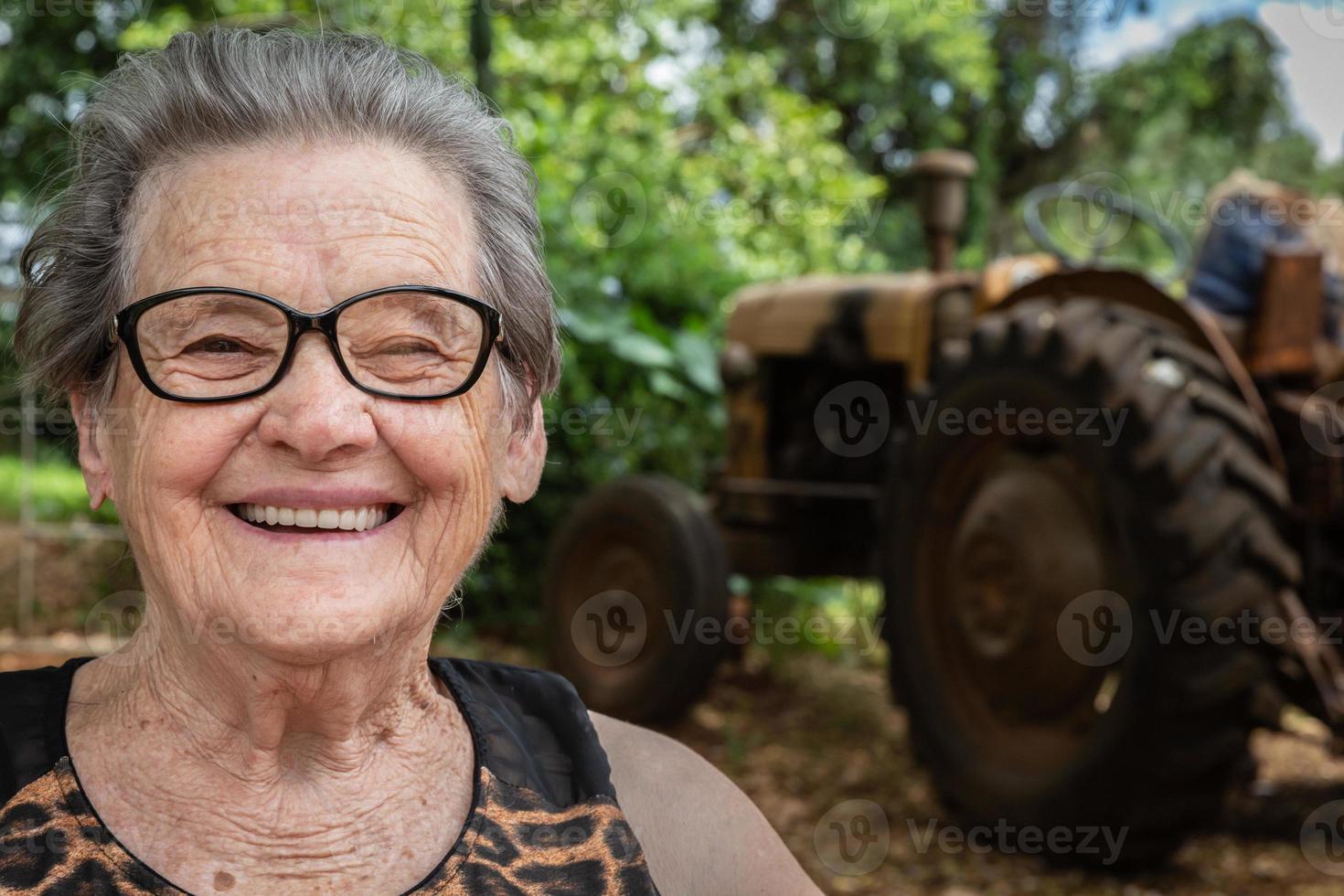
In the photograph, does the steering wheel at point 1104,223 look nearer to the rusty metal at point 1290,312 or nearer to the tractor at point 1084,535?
the tractor at point 1084,535

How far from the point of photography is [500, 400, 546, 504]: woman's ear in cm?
146

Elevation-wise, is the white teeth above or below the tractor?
above

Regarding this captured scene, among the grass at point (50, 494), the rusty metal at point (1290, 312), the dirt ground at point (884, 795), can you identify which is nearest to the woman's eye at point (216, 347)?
the dirt ground at point (884, 795)

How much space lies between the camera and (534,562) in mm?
6770

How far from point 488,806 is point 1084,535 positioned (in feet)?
8.81

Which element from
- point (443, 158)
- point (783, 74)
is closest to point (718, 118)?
point (783, 74)

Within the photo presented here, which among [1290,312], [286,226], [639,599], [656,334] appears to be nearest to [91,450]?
[286,226]

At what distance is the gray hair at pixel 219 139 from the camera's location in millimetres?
1267

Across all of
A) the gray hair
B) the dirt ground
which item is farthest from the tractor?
the gray hair

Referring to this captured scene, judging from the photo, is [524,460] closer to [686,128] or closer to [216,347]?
[216,347]

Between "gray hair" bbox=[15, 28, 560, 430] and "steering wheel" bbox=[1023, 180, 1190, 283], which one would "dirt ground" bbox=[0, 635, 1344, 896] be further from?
"gray hair" bbox=[15, 28, 560, 430]

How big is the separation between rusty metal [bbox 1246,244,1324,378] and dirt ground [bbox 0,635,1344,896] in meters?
1.14

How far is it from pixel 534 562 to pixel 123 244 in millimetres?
5540

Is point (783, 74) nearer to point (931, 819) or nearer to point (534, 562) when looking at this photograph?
point (534, 562)
